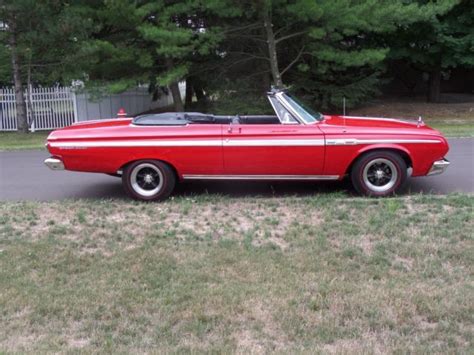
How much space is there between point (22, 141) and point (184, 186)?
1027 cm

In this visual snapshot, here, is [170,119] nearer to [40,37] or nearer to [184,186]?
[184,186]

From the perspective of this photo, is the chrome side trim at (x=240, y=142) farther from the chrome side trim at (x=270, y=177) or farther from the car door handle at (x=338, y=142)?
the chrome side trim at (x=270, y=177)

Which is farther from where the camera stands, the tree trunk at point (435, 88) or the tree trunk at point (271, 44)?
the tree trunk at point (435, 88)

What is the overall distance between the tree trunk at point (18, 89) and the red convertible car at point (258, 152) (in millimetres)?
12576

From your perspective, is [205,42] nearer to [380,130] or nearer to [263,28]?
[263,28]

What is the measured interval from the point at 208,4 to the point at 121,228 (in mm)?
12431

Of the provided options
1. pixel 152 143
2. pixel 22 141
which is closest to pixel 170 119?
pixel 152 143

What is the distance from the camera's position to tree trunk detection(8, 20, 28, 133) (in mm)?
18617

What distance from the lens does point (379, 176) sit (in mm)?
7320

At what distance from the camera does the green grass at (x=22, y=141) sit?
602 inches

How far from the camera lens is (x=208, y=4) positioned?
1717 cm

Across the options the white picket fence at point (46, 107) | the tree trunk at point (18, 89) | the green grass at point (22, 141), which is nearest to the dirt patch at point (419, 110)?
the white picket fence at point (46, 107)

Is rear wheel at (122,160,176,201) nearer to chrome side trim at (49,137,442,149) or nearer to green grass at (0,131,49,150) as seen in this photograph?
chrome side trim at (49,137,442,149)

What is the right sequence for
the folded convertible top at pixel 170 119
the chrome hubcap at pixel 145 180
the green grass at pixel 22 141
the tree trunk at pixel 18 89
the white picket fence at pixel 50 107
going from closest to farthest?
the chrome hubcap at pixel 145 180 → the folded convertible top at pixel 170 119 → the green grass at pixel 22 141 → the tree trunk at pixel 18 89 → the white picket fence at pixel 50 107
